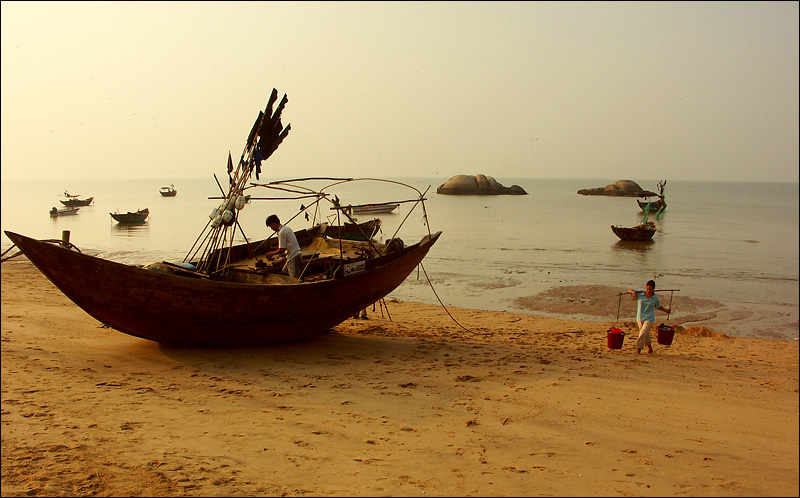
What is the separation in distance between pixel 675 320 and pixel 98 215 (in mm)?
41334

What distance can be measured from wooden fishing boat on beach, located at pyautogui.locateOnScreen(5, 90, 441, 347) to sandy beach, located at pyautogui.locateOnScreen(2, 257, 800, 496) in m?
0.34

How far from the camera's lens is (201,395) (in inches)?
202

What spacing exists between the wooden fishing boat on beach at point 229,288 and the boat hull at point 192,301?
1 cm

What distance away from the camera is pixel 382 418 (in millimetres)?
4684

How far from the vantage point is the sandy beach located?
3463 millimetres

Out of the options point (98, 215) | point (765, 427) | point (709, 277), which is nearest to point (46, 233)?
point (98, 215)

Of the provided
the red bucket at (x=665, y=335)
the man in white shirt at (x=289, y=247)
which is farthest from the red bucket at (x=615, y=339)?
the man in white shirt at (x=289, y=247)

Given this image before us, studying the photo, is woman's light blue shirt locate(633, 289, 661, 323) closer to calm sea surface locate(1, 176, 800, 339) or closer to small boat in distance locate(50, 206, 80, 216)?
calm sea surface locate(1, 176, 800, 339)

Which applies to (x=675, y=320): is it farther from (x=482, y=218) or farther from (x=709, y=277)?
(x=482, y=218)

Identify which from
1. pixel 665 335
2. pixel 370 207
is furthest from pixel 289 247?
pixel 665 335

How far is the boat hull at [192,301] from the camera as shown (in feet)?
19.1

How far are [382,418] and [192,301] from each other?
8.99ft

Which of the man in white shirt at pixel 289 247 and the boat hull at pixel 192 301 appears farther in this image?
the man in white shirt at pixel 289 247

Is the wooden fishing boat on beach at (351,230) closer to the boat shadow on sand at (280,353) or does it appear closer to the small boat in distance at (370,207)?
the small boat in distance at (370,207)
